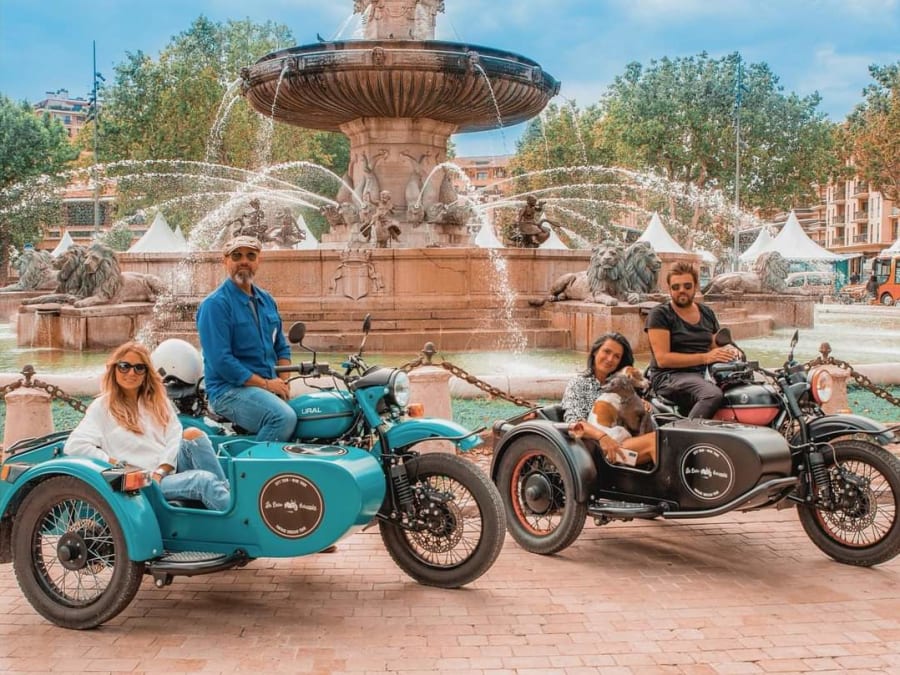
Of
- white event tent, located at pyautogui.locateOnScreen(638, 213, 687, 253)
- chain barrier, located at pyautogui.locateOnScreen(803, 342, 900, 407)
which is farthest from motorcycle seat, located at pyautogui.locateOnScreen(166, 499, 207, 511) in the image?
white event tent, located at pyautogui.locateOnScreen(638, 213, 687, 253)

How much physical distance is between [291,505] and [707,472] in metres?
2.14

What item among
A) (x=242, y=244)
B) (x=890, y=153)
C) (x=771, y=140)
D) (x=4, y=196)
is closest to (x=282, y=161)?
(x=4, y=196)

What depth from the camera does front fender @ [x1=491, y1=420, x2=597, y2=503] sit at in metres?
5.27

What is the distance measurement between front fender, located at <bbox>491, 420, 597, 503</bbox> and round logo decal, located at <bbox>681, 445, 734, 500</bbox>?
51cm

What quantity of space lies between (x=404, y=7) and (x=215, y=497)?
17.0 metres

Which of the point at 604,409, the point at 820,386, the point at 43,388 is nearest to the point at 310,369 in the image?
the point at 604,409

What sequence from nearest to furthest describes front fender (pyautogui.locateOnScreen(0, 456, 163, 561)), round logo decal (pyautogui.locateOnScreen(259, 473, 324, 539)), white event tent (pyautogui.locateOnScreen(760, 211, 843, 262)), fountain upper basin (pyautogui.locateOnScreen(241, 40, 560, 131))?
front fender (pyautogui.locateOnScreen(0, 456, 163, 561)), round logo decal (pyautogui.locateOnScreen(259, 473, 324, 539)), fountain upper basin (pyautogui.locateOnScreen(241, 40, 560, 131)), white event tent (pyautogui.locateOnScreen(760, 211, 843, 262))

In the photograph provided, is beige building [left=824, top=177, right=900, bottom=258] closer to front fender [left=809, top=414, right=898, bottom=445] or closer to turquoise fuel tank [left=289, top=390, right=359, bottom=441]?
front fender [left=809, top=414, right=898, bottom=445]

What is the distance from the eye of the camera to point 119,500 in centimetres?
425

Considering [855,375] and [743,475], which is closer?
[743,475]

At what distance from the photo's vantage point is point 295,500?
439 cm

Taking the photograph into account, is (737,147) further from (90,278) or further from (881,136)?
(90,278)

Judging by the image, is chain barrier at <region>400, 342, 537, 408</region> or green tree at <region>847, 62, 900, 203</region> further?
green tree at <region>847, 62, 900, 203</region>

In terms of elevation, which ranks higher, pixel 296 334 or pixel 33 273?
pixel 33 273
